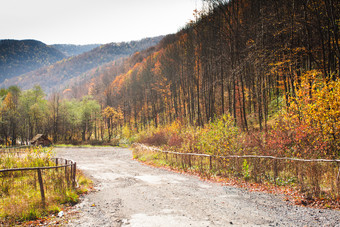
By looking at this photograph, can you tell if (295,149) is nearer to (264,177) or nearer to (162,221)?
(264,177)

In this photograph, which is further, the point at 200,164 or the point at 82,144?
the point at 82,144

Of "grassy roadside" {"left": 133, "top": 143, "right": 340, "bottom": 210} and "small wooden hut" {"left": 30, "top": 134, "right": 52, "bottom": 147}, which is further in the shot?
"small wooden hut" {"left": 30, "top": 134, "right": 52, "bottom": 147}

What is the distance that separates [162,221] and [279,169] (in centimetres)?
679

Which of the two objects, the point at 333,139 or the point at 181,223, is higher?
the point at 333,139

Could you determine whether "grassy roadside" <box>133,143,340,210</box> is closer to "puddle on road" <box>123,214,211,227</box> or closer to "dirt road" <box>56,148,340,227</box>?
"dirt road" <box>56,148,340,227</box>

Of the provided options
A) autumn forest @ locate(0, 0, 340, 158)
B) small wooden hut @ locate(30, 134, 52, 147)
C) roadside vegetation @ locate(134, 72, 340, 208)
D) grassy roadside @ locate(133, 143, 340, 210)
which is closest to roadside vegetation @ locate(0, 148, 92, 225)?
grassy roadside @ locate(133, 143, 340, 210)

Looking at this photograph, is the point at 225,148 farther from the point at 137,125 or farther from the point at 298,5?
the point at 137,125

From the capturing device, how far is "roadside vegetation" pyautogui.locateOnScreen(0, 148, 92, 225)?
6.45m

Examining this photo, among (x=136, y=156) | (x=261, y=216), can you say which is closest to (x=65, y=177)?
(x=261, y=216)

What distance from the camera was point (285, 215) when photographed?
641 centimetres

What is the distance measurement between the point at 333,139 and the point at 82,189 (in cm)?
1075

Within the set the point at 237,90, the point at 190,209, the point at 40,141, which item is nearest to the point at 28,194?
the point at 190,209

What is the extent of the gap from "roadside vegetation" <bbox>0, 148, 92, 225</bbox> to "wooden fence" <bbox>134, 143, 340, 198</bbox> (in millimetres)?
7276

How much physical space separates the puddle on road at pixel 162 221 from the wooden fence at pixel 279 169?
453 cm
